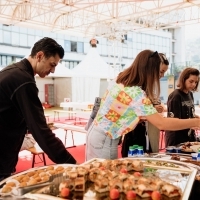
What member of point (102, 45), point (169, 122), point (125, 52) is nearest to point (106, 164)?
point (169, 122)

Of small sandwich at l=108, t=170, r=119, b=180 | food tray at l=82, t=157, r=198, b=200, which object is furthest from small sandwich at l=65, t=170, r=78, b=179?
food tray at l=82, t=157, r=198, b=200

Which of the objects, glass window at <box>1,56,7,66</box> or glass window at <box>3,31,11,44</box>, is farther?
glass window at <box>3,31,11,44</box>

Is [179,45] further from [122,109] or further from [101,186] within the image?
[101,186]

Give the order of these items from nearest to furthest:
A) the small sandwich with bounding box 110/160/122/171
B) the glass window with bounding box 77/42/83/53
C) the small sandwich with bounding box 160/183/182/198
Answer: the small sandwich with bounding box 160/183/182/198
the small sandwich with bounding box 110/160/122/171
the glass window with bounding box 77/42/83/53

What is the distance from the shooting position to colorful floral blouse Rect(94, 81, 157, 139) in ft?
4.83

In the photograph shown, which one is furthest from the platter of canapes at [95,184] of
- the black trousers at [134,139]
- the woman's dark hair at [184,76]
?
the woman's dark hair at [184,76]

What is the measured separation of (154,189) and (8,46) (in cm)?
1990

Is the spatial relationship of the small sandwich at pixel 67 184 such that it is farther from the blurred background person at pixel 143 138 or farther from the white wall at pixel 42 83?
the white wall at pixel 42 83

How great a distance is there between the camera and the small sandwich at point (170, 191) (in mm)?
903

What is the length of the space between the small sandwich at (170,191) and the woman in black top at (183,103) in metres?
1.52

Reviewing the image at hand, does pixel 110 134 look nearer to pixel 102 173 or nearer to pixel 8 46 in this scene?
pixel 102 173

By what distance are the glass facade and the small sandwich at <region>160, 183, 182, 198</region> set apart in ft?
45.0

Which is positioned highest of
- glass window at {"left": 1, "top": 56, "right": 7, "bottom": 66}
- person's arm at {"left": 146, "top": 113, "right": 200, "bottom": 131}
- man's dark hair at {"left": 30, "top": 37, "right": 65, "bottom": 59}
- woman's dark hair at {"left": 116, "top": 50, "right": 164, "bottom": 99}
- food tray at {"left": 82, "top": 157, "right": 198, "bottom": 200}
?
glass window at {"left": 1, "top": 56, "right": 7, "bottom": 66}

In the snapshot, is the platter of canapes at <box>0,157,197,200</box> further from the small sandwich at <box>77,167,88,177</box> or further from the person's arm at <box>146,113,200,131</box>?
the person's arm at <box>146,113,200,131</box>
